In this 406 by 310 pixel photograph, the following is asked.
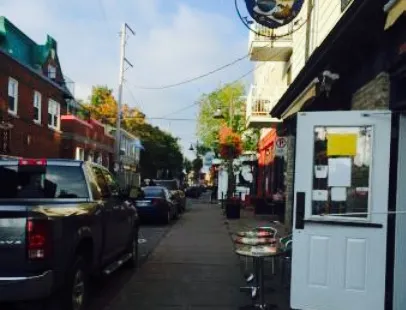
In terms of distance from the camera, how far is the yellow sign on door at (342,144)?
662 centimetres

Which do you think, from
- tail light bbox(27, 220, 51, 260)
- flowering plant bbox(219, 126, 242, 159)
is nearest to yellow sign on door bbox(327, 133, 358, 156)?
tail light bbox(27, 220, 51, 260)

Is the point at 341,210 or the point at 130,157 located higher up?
the point at 130,157

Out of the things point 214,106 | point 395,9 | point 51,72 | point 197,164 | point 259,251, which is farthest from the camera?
point 197,164

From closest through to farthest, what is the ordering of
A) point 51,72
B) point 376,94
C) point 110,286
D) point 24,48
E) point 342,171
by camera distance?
point 342,171, point 376,94, point 110,286, point 24,48, point 51,72

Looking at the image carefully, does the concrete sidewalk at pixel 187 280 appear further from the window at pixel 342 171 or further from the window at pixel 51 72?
the window at pixel 51 72

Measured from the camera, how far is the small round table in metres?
7.16

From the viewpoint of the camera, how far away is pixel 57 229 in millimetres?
5859

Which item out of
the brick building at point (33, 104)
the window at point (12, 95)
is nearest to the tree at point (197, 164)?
the brick building at point (33, 104)

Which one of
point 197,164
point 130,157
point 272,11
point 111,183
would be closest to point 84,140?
point 130,157

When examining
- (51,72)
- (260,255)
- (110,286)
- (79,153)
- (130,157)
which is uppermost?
(51,72)

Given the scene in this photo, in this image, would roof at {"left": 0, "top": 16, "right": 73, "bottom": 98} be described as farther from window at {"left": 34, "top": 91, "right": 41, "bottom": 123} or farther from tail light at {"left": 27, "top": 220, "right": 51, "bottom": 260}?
tail light at {"left": 27, "top": 220, "right": 51, "bottom": 260}

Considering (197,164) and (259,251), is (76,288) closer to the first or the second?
(259,251)

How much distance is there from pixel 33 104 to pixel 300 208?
81.4 ft

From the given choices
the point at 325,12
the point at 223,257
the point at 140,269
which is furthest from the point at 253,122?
the point at 140,269
